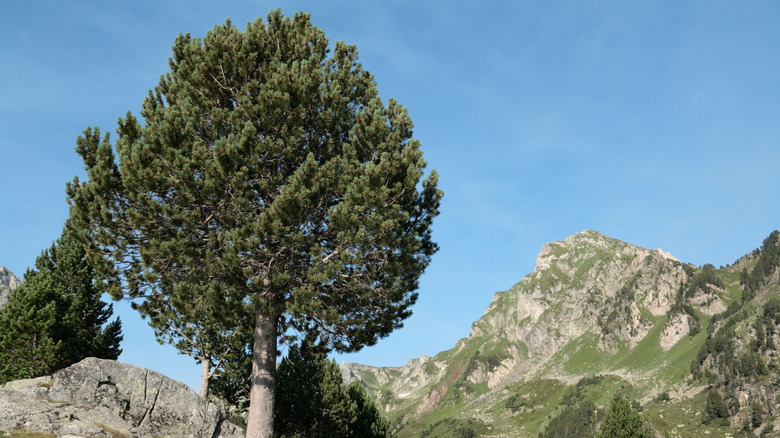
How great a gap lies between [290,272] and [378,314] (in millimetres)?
4625

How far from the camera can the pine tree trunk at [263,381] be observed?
1905cm

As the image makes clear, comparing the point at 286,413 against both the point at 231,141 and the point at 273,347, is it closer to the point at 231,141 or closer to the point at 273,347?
the point at 273,347

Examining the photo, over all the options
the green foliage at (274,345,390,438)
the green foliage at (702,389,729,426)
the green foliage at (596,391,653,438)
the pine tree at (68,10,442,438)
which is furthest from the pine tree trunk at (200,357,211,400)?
the green foliage at (702,389,729,426)

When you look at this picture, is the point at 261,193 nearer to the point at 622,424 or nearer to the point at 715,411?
the point at 622,424

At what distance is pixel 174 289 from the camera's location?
61.7ft

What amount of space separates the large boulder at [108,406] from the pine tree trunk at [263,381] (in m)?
7.23

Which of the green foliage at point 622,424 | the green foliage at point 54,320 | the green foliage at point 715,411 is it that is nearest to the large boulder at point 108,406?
the green foliage at point 54,320

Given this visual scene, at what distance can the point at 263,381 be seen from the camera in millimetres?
19609

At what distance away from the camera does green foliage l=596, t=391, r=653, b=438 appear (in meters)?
63.0

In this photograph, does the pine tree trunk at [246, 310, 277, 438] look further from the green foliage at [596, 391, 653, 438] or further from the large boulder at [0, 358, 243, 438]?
the green foliage at [596, 391, 653, 438]

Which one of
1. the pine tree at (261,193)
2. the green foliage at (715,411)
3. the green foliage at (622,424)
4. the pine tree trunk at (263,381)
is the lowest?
the green foliage at (715,411)

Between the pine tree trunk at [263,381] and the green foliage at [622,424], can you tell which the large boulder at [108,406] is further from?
the green foliage at [622,424]

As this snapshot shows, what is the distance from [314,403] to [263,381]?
3145 cm

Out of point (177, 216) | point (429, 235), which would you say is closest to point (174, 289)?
point (177, 216)
